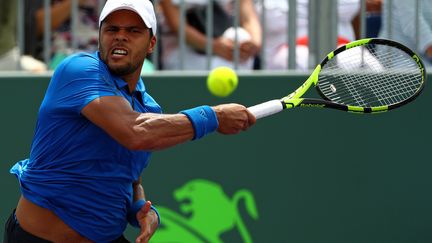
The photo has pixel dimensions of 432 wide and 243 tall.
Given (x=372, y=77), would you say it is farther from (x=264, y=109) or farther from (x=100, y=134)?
(x=100, y=134)

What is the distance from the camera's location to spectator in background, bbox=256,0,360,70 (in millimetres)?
6176

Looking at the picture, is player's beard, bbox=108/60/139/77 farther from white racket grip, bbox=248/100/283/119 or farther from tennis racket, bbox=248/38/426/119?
tennis racket, bbox=248/38/426/119

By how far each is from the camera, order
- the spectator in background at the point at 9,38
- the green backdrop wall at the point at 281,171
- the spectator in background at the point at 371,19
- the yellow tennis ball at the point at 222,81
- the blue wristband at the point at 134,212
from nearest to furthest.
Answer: the blue wristband at the point at 134,212
the yellow tennis ball at the point at 222,81
the spectator in background at the point at 9,38
the green backdrop wall at the point at 281,171
the spectator in background at the point at 371,19

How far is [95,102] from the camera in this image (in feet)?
11.9

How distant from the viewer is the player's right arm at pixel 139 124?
142 inches

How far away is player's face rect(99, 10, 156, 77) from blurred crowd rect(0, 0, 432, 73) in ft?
7.34

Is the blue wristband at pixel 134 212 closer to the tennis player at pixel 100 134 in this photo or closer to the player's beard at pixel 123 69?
the tennis player at pixel 100 134

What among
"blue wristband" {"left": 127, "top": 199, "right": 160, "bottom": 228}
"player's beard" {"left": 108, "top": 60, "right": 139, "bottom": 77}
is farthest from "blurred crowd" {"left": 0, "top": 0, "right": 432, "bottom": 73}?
"player's beard" {"left": 108, "top": 60, "right": 139, "bottom": 77}

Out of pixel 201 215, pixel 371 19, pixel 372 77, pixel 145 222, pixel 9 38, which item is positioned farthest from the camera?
pixel 371 19

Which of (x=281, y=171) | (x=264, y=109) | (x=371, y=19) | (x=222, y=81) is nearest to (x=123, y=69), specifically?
(x=264, y=109)

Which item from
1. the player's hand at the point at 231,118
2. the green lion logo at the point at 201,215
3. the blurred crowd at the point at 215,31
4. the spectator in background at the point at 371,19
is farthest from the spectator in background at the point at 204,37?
the player's hand at the point at 231,118

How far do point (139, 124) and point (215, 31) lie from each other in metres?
2.58

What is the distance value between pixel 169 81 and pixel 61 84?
7.97 feet

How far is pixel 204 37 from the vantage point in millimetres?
6156
